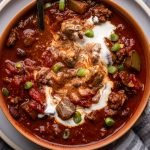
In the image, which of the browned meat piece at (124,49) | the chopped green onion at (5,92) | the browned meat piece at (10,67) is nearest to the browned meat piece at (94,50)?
the browned meat piece at (124,49)

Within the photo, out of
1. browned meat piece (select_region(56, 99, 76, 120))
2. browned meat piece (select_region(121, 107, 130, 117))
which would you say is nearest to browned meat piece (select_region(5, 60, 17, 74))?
browned meat piece (select_region(56, 99, 76, 120))

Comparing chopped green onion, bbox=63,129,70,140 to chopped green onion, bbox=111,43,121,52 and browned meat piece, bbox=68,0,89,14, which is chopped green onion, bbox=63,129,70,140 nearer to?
chopped green onion, bbox=111,43,121,52

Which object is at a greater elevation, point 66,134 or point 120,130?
point 120,130

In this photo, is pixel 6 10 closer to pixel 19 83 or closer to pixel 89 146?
pixel 19 83

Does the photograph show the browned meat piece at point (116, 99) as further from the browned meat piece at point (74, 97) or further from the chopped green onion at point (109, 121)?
the browned meat piece at point (74, 97)

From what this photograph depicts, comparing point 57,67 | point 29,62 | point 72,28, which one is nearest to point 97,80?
point 57,67

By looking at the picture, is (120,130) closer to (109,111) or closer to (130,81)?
(109,111)

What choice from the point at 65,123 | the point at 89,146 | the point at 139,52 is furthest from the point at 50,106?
the point at 139,52
